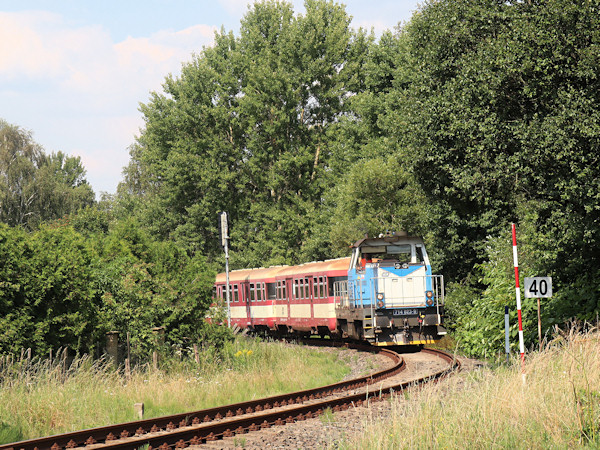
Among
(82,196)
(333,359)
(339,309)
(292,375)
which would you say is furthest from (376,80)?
(82,196)

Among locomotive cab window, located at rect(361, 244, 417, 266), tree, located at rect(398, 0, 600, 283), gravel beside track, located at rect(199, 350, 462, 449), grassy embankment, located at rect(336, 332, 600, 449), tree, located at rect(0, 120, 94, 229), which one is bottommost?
gravel beside track, located at rect(199, 350, 462, 449)

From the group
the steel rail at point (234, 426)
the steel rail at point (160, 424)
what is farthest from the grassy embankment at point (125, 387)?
the steel rail at point (234, 426)

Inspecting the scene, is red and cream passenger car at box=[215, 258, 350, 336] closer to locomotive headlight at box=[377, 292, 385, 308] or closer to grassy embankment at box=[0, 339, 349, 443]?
locomotive headlight at box=[377, 292, 385, 308]

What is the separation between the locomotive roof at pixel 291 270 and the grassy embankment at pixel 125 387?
7060 mm

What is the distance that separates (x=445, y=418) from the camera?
8711 mm

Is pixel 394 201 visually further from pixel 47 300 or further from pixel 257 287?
pixel 47 300

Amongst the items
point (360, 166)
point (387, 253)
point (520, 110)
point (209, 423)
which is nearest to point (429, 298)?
point (387, 253)

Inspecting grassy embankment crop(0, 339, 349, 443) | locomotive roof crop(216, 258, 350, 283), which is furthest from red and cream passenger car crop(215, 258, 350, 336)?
grassy embankment crop(0, 339, 349, 443)

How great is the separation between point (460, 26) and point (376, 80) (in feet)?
85.4

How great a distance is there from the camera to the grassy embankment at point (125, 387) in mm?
11797

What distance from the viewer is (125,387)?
14453mm

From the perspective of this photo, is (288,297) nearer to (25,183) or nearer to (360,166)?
(360,166)

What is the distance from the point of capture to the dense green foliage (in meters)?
15.5

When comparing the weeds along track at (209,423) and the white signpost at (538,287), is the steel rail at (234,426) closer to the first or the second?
the weeds along track at (209,423)
